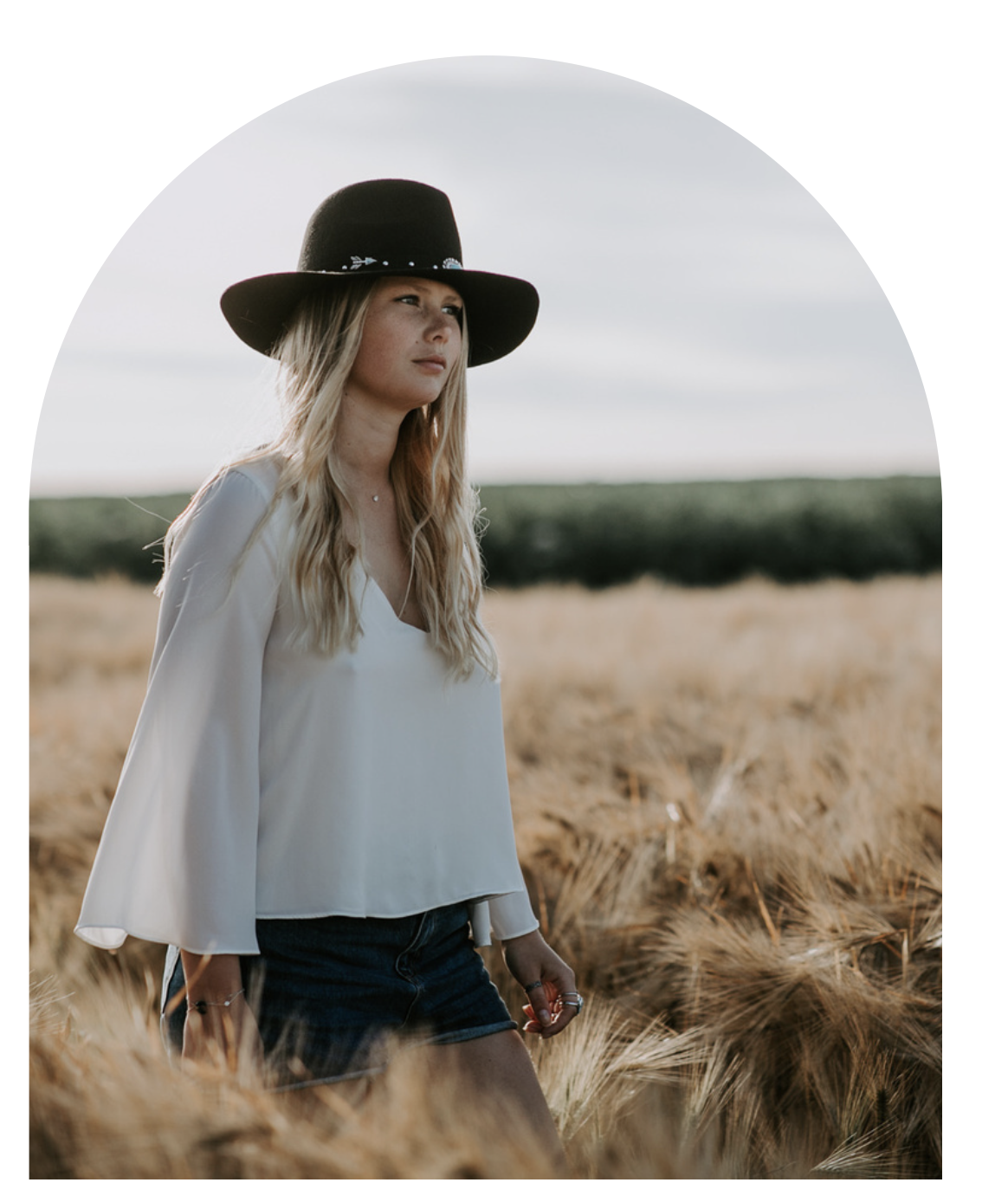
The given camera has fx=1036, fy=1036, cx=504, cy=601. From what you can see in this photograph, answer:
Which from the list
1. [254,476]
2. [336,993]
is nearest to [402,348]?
[254,476]

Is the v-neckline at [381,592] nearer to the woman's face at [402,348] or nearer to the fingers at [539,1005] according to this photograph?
the woman's face at [402,348]

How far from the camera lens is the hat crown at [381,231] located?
1388 millimetres

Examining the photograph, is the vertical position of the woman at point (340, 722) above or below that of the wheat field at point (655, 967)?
above

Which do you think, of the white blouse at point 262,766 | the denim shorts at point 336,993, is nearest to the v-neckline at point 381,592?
the white blouse at point 262,766

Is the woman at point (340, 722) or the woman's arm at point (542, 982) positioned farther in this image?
the woman's arm at point (542, 982)

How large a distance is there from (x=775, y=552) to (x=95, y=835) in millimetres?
7120

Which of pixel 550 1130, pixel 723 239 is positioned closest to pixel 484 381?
pixel 723 239

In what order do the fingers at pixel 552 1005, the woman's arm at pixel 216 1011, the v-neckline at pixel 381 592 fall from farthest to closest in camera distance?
the fingers at pixel 552 1005
the v-neckline at pixel 381 592
the woman's arm at pixel 216 1011

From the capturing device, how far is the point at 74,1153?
1.34 m

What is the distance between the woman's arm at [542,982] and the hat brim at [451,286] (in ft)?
3.00

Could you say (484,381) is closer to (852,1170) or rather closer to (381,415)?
(381,415)

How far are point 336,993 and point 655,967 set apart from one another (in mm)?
883

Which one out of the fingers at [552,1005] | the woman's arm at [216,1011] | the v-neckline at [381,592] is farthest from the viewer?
the fingers at [552,1005]

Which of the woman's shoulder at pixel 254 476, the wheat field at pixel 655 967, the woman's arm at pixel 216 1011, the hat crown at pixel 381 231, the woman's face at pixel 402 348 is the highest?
the hat crown at pixel 381 231
